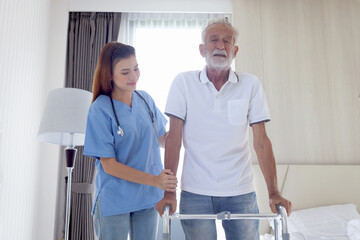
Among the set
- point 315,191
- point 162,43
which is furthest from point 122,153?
point 162,43

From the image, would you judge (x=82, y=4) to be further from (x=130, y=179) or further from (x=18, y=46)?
(x=130, y=179)

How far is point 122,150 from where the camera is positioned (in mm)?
Result: 1460

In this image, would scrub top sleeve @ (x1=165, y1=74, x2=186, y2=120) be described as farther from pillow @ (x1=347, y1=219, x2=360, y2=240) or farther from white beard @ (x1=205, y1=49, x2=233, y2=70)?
pillow @ (x1=347, y1=219, x2=360, y2=240)

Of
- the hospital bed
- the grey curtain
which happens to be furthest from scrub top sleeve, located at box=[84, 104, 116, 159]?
the grey curtain

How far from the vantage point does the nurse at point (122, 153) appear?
53.5 inches

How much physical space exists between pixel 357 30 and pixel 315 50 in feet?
1.66

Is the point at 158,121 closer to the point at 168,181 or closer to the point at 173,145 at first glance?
the point at 173,145

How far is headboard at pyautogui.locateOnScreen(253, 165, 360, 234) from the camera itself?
2.85 meters

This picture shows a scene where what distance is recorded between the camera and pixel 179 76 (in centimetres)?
153

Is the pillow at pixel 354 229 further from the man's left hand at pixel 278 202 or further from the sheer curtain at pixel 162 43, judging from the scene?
the sheer curtain at pixel 162 43

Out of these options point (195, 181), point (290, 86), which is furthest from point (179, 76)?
point (290, 86)

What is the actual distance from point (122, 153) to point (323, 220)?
1888mm

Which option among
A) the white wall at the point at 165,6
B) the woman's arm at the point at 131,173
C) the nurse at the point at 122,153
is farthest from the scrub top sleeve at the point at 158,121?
the white wall at the point at 165,6

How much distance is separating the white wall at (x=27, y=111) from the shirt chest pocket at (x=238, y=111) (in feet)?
5.39
